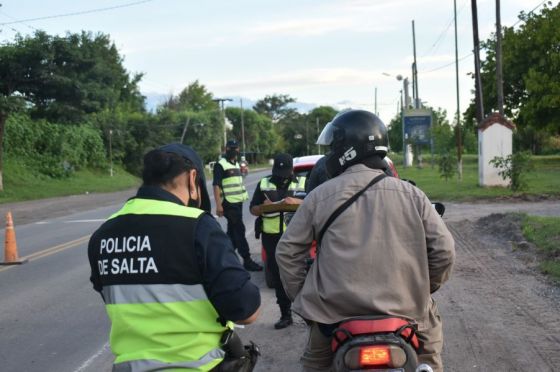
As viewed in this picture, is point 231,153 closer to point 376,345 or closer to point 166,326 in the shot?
point 376,345

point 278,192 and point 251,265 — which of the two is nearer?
point 278,192

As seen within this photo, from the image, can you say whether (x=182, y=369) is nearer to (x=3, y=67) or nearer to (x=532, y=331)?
(x=532, y=331)

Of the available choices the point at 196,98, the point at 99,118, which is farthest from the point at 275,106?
the point at 99,118

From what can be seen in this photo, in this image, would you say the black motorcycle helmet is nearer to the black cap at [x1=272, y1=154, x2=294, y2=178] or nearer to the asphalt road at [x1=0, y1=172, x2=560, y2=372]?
the asphalt road at [x1=0, y1=172, x2=560, y2=372]

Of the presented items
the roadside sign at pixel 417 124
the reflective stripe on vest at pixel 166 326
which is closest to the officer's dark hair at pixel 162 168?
the reflective stripe on vest at pixel 166 326

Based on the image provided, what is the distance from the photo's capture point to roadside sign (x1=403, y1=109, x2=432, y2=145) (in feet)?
162

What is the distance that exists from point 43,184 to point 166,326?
120 ft

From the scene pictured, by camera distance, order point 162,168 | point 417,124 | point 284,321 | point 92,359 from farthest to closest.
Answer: point 417,124 → point 284,321 → point 92,359 → point 162,168

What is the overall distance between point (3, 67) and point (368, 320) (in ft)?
103

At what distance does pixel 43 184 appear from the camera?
37.3 meters

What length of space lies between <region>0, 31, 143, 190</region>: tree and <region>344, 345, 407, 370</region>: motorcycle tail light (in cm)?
2977

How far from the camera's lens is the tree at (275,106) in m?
149

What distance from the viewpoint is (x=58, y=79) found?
3216 centimetres

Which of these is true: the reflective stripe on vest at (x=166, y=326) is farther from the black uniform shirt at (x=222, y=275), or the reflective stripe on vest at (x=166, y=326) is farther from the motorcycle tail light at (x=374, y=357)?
the motorcycle tail light at (x=374, y=357)
